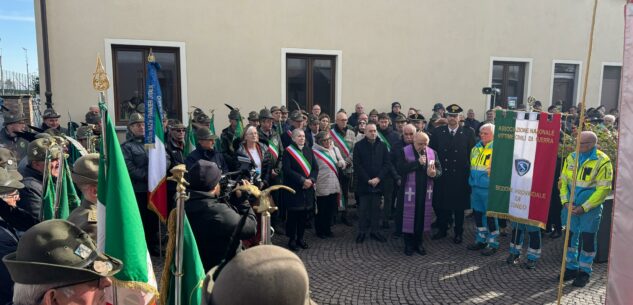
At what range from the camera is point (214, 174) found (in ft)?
11.7

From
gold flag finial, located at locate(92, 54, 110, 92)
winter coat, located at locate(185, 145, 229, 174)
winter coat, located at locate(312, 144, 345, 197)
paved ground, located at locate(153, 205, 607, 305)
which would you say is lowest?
paved ground, located at locate(153, 205, 607, 305)

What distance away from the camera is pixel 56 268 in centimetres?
A: 186

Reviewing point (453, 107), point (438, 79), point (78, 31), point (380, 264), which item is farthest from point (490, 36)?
point (78, 31)

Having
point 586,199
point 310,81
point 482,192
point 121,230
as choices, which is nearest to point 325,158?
point 482,192

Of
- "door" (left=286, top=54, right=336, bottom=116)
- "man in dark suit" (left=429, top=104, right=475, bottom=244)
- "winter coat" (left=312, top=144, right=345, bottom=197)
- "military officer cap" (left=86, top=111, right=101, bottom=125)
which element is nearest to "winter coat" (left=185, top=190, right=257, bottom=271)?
"winter coat" (left=312, top=144, right=345, bottom=197)

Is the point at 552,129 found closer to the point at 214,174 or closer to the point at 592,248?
the point at 592,248

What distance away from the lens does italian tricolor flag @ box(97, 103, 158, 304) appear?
8.96 ft

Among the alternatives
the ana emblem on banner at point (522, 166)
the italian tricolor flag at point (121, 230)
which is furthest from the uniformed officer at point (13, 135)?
the ana emblem on banner at point (522, 166)

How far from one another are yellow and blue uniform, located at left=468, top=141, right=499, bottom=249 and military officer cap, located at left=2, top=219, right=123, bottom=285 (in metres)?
5.62

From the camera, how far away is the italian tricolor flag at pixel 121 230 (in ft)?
8.96

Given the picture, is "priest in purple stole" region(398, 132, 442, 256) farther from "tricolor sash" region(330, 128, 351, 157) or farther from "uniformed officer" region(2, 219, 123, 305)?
"uniformed officer" region(2, 219, 123, 305)

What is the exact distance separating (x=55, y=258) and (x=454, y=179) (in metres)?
6.18

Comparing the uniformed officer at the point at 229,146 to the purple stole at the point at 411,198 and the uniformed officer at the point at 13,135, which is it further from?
the uniformed officer at the point at 13,135

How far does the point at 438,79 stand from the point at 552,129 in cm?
840
